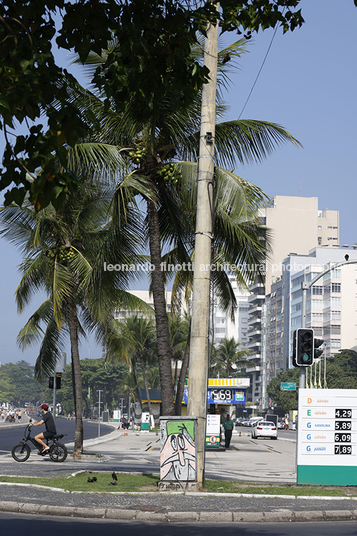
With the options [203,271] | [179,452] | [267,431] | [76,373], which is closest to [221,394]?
[267,431]

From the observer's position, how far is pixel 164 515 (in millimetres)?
9758

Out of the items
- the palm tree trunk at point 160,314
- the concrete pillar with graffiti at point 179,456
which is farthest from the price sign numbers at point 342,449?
the concrete pillar with graffiti at point 179,456

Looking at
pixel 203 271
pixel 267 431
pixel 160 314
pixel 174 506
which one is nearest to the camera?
pixel 174 506

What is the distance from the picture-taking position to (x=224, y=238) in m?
16.3

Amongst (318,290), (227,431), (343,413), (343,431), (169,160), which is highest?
(318,290)

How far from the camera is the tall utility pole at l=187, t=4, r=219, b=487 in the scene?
40.5 feet

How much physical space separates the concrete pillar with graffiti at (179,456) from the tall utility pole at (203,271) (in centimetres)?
13

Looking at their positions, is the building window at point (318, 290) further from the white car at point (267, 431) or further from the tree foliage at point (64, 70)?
the tree foliage at point (64, 70)

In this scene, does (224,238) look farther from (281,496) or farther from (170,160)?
(281,496)

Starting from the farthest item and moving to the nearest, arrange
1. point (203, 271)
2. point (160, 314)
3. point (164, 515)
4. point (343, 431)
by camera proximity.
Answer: point (343, 431) → point (160, 314) → point (203, 271) → point (164, 515)

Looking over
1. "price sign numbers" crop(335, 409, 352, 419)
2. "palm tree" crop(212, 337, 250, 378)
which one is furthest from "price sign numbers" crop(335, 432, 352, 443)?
"palm tree" crop(212, 337, 250, 378)

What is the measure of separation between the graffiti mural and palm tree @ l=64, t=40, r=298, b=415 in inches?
62.3

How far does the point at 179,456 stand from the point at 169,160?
629cm

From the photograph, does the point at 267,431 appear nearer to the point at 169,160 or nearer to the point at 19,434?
A: the point at 19,434
